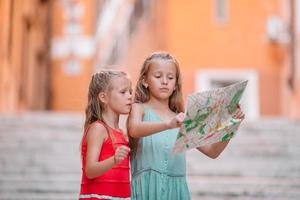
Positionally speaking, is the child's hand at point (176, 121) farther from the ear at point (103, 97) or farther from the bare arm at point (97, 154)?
the ear at point (103, 97)

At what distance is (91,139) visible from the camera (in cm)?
299

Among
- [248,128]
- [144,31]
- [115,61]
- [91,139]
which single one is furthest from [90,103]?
[115,61]

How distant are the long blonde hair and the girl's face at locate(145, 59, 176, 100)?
0.06ft

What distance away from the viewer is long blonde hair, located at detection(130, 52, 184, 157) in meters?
3.10

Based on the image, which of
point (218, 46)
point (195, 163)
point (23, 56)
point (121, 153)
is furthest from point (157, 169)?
point (23, 56)

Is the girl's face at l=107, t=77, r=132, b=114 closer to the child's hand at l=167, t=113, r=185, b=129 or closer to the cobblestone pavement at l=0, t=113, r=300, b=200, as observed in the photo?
the child's hand at l=167, t=113, r=185, b=129

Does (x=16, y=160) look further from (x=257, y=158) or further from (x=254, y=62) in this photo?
(x=254, y=62)

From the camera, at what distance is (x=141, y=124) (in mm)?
2957

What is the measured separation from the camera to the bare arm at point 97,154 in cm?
284

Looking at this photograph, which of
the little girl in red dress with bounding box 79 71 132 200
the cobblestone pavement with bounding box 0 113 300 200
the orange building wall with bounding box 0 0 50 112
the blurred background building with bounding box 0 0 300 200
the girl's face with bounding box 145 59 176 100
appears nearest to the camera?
the little girl in red dress with bounding box 79 71 132 200

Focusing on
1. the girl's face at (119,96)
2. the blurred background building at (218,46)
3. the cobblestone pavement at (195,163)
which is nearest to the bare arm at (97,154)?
the girl's face at (119,96)

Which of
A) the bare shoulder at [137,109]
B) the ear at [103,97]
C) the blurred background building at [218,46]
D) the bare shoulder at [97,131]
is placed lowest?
the bare shoulder at [97,131]

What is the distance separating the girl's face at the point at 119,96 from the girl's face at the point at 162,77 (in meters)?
0.11

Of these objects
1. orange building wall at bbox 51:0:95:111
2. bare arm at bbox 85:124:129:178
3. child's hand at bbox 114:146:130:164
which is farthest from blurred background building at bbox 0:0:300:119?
child's hand at bbox 114:146:130:164
